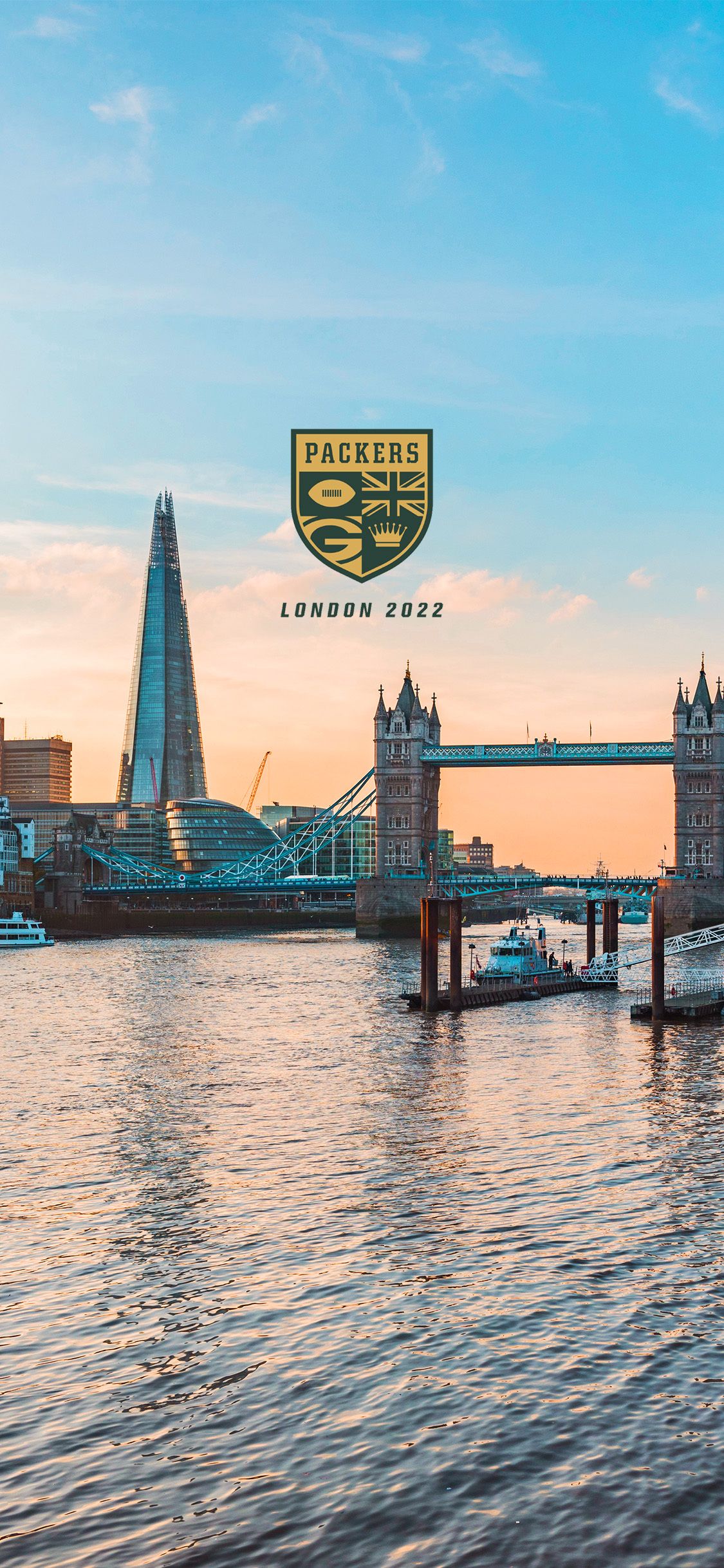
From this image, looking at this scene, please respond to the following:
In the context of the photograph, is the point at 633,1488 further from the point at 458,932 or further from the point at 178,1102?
the point at 458,932

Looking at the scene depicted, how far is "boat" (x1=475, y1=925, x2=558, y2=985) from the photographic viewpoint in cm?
8794

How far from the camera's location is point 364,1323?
954 inches

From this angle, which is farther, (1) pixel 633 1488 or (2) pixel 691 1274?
(2) pixel 691 1274

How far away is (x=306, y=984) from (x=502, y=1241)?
75.1 meters

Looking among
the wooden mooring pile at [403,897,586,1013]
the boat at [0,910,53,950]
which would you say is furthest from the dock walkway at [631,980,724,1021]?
the boat at [0,910,53,950]

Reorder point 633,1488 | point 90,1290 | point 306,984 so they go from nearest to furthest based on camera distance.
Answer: point 633,1488 → point 90,1290 → point 306,984

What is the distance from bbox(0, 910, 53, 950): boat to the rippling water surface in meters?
117

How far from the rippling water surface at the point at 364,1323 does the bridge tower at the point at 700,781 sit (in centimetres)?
14327

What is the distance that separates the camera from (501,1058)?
5831 cm

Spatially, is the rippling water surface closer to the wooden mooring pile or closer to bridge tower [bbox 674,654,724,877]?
the wooden mooring pile

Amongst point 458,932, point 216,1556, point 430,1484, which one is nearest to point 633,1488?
point 430,1484

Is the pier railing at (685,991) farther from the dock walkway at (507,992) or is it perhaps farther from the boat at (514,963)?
the boat at (514,963)

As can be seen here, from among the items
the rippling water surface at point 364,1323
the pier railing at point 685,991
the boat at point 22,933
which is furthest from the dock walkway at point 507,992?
the boat at point 22,933

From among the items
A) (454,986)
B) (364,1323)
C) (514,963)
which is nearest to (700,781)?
(514,963)
